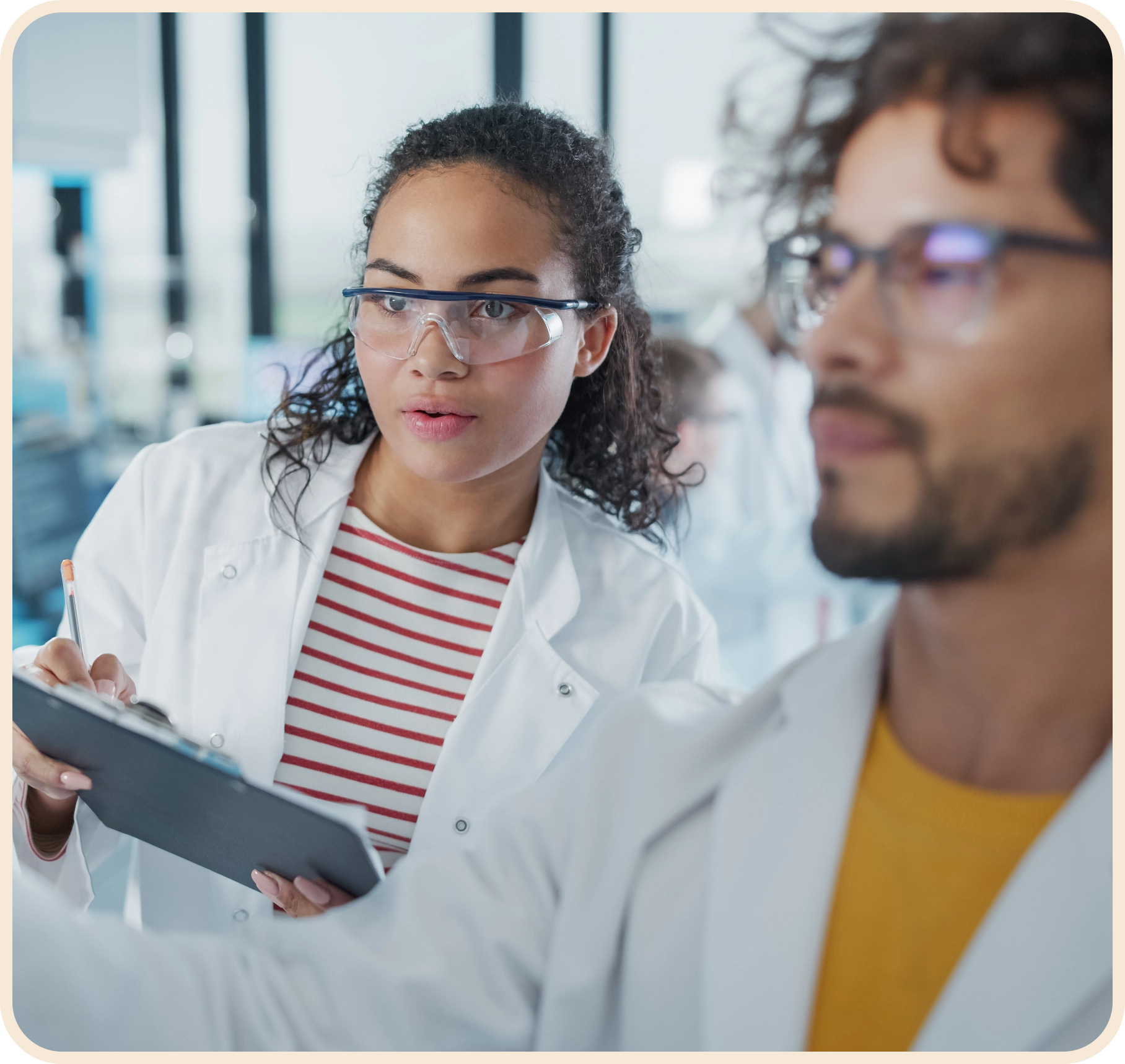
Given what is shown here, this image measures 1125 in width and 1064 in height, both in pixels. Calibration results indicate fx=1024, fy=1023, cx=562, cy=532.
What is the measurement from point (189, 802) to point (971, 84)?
929 mm

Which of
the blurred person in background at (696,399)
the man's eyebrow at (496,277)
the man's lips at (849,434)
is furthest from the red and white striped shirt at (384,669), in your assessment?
the blurred person in background at (696,399)

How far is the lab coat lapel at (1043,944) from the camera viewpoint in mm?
752

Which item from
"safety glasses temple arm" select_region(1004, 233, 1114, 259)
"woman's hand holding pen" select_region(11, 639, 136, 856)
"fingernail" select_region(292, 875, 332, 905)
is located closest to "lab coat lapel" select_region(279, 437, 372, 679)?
"woman's hand holding pen" select_region(11, 639, 136, 856)

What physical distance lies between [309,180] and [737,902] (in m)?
4.17

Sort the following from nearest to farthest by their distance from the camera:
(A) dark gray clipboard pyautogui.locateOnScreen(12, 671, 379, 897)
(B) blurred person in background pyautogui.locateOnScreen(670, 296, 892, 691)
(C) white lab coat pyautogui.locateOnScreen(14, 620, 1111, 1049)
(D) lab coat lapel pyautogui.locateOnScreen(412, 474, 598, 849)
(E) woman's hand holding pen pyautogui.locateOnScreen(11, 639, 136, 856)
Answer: (C) white lab coat pyautogui.locateOnScreen(14, 620, 1111, 1049) → (A) dark gray clipboard pyautogui.locateOnScreen(12, 671, 379, 897) → (E) woman's hand holding pen pyautogui.locateOnScreen(11, 639, 136, 856) → (D) lab coat lapel pyautogui.locateOnScreen(412, 474, 598, 849) → (B) blurred person in background pyautogui.locateOnScreen(670, 296, 892, 691)

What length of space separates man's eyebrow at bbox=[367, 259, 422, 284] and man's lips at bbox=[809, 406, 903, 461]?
0.58 m

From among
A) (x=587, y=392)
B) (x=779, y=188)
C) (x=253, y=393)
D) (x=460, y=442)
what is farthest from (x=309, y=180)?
(x=779, y=188)

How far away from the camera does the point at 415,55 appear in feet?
11.7

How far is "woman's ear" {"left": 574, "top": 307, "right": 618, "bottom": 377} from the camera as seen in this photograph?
1381 millimetres

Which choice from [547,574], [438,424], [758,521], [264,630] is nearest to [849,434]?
[438,424]

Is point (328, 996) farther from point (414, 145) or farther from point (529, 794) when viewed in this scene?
point (414, 145)

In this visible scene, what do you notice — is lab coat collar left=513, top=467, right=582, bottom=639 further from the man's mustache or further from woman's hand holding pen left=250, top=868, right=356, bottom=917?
the man's mustache

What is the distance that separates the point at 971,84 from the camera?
72cm

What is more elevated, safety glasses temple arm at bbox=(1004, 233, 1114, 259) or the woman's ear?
safety glasses temple arm at bbox=(1004, 233, 1114, 259)
